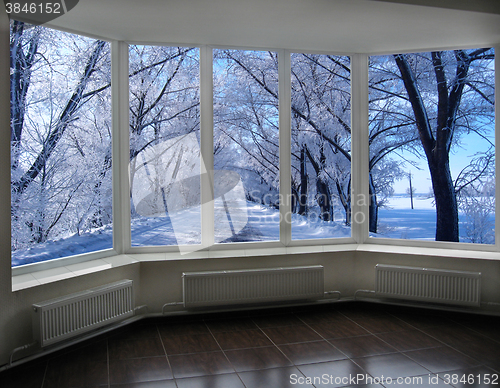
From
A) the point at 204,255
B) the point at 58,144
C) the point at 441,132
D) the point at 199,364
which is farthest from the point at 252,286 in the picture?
the point at 441,132

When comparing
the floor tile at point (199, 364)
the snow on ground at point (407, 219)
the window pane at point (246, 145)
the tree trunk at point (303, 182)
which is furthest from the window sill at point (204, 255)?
the floor tile at point (199, 364)

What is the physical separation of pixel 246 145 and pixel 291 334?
1894mm

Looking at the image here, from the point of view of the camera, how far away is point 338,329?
374 cm

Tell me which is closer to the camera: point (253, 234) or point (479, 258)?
point (479, 258)

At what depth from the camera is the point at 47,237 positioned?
3523 mm

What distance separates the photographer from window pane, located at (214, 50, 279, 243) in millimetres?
4277

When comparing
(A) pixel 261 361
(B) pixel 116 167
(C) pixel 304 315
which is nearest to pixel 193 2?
(B) pixel 116 167

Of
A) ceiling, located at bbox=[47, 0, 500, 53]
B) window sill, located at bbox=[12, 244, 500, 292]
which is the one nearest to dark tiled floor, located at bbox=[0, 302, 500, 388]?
window sill, located at bbox=[12, 244, 500, 292]

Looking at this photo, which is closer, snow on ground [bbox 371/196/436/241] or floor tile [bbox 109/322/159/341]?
floor tile [bbox 109/322/159/341]

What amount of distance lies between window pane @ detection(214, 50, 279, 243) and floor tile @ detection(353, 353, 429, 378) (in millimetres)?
1708

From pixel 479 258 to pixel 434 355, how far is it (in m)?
1.27

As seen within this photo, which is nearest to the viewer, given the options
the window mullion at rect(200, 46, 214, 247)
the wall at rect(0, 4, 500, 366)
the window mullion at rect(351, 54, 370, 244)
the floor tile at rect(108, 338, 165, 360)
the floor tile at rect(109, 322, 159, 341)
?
the wall at rect(0, 4, 500, 366)

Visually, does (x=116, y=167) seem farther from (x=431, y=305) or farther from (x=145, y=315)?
(x=431, y=305)

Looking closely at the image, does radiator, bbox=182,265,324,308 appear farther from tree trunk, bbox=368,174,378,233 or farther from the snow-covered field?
tree trunk, bbox=368,174,378,233
